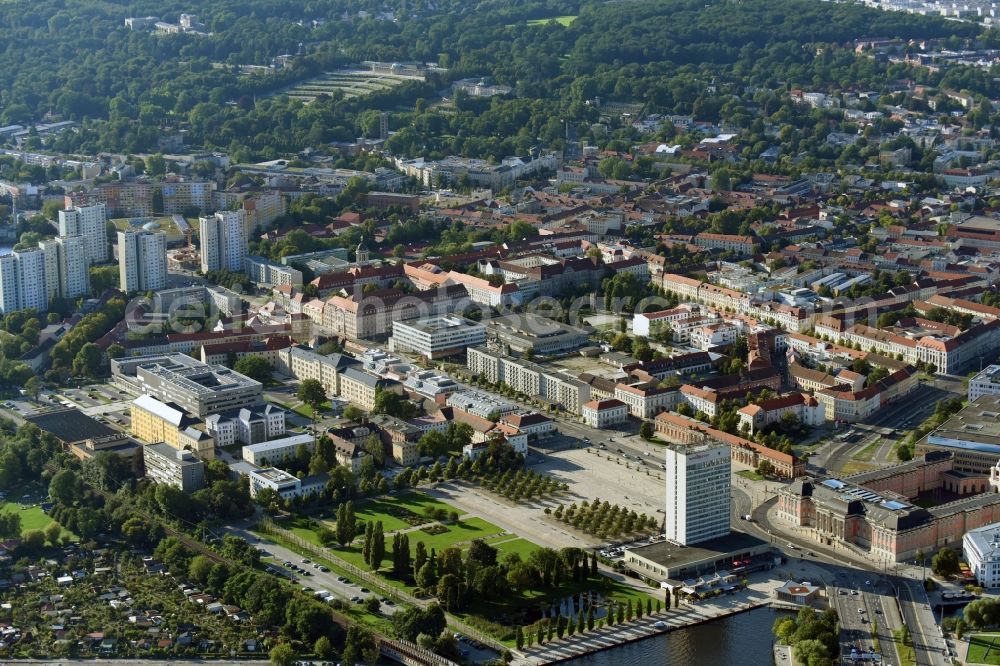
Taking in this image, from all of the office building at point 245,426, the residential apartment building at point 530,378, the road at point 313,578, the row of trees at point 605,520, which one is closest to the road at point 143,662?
the road at point 313,578

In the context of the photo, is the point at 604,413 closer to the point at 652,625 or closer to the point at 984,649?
the point at 652,625

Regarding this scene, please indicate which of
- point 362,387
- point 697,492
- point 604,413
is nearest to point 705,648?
point 697,492

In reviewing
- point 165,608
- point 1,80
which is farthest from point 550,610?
point 1,80

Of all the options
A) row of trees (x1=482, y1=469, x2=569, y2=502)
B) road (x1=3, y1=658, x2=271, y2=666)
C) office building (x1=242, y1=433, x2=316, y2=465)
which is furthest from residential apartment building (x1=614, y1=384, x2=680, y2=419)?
road (x1=3, y1=658, x2=271, y2=666)

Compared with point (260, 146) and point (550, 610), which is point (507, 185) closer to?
point (260, 146)

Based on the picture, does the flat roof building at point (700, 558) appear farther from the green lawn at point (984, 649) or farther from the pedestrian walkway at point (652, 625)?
the green lawn at point (984, 649)
